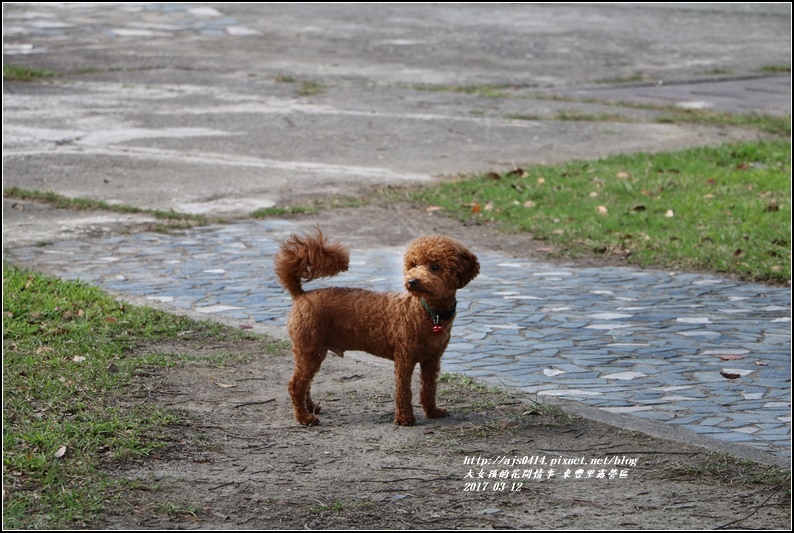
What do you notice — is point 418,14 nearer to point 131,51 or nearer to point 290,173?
point 131,51

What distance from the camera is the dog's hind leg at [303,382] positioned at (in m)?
5.00

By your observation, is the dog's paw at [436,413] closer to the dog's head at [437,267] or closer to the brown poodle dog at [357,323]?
the brown poodle dog at [357,323]

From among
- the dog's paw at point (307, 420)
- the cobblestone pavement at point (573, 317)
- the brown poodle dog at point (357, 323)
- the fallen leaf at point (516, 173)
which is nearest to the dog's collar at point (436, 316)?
the brown poodle dog at point (357, 323)

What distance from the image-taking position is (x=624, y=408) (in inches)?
211

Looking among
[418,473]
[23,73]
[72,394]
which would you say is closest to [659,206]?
[418,473]

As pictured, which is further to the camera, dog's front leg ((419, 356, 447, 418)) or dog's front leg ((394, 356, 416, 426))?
dog's front leg ((419, 356, 447, 418))

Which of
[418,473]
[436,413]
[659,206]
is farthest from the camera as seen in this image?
[659,206]

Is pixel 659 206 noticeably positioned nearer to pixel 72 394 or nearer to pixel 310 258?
pixel 310 258

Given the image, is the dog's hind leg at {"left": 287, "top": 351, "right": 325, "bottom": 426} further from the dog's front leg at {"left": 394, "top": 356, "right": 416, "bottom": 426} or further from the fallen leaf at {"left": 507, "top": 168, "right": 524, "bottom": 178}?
the fallen leaf at {"left": 507, "top": 168, "right": 524, "bottom": 178}

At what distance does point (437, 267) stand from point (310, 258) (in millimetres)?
620

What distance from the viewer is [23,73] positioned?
16.5 m

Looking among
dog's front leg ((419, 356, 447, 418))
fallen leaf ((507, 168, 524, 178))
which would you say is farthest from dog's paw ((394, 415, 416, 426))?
fallen leaf ((507, 168, 524, 178))

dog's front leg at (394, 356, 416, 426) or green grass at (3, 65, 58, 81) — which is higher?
green grass at (3, 65, 58, 81)

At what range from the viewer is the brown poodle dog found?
16.1 feet
